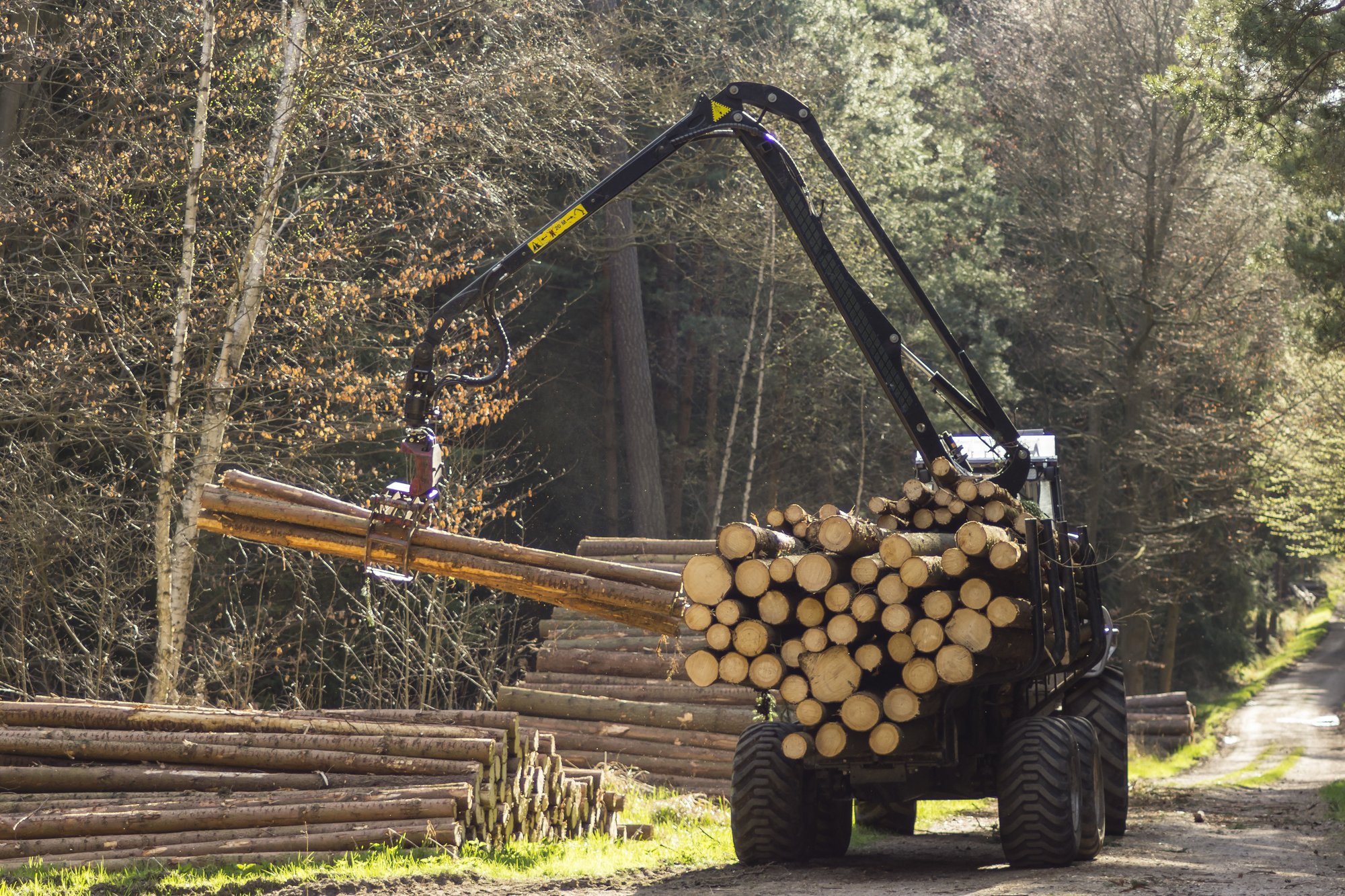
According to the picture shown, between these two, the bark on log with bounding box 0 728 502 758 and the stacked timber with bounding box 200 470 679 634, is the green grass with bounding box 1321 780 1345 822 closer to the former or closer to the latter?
the stacked timber with bounding box 200 470 679 634

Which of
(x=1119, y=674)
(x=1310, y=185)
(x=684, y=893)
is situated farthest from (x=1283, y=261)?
(x=684, y=893)

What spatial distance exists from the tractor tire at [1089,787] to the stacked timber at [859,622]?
1.17 metres

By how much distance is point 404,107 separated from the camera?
1512 centimetres

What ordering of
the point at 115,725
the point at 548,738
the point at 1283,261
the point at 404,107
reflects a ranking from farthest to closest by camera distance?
the point at 1283,261 → the point at 404,107 → the point at 548,738 → the point at 115,725

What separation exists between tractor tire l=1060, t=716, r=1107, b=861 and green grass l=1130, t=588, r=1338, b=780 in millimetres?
12318

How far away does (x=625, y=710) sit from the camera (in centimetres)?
1398

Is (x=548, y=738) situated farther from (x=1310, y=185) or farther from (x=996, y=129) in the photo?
(x=996, y=129)

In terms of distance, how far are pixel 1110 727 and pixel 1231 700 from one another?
30051 mm

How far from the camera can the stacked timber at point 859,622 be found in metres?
7.88

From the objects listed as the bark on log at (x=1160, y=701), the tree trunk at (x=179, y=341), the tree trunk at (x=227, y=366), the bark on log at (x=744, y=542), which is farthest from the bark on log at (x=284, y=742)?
the bark on log at (x=1160, y=701)

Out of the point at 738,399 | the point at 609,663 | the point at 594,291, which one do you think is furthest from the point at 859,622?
the point at 594,291

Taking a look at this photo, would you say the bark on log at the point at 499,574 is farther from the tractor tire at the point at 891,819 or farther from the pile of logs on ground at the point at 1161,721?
the pile of logs on ground at the point at 1161,721

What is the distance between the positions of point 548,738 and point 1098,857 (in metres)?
4.24

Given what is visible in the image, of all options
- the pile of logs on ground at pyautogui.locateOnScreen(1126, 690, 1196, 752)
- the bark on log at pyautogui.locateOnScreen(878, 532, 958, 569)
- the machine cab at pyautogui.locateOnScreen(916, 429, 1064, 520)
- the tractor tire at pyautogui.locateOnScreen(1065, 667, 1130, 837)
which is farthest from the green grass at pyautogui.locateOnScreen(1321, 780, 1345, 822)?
the bark on log at pyautogui.locateOnScreen(878, 532, 958, 569)
